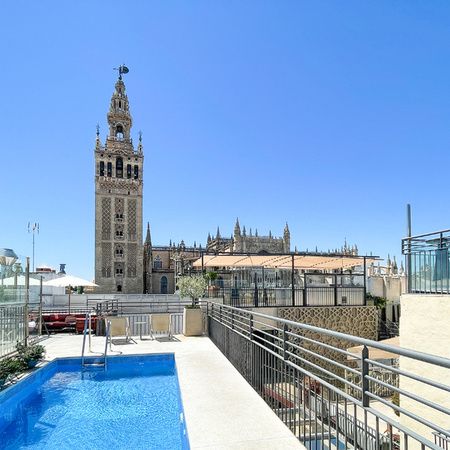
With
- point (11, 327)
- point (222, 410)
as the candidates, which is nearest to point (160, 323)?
point (11, 327)

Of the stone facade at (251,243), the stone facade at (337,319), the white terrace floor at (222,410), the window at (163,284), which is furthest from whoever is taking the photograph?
the stone facade at (251,243)

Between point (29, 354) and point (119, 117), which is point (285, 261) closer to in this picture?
point (29, 354)

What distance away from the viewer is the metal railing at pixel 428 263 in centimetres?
683

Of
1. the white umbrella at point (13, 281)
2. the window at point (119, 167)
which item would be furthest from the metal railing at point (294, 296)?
the window at point (119, 167)

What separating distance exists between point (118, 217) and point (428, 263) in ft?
173

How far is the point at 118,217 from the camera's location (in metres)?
55.8

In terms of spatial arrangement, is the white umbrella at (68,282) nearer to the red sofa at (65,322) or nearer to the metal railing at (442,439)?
the red sofa at (65,322)

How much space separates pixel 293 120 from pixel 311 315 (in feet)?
32.4

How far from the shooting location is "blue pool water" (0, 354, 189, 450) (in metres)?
5.22

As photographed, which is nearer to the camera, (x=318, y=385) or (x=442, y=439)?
(x=442, y=439)

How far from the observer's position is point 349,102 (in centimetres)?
1691

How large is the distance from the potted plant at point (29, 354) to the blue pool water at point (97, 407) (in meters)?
0.32

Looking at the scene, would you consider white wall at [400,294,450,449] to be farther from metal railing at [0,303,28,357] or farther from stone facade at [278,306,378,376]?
stone facade at [278,306,378,376]

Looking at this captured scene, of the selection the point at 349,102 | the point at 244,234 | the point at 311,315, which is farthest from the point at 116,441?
the point at 244,234
